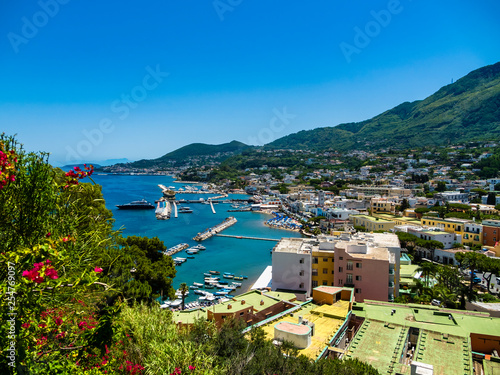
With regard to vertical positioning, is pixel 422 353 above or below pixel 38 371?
below

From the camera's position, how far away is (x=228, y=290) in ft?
59.2

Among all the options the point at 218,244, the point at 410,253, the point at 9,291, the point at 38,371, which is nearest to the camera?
the point at 9,291

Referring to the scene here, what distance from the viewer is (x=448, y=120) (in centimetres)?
10988

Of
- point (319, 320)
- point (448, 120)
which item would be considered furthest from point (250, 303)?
point (448, 120)

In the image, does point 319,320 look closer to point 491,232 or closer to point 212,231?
point 491,232

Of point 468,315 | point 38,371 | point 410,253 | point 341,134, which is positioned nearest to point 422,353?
point 468,315

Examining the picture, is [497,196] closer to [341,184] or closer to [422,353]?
[341,184]

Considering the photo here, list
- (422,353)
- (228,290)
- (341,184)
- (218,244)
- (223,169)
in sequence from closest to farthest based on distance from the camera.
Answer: (422,353) < (228,290) < (218,244) < (341,184) < (223,169)

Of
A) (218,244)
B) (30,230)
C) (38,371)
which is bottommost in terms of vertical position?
(218,244)

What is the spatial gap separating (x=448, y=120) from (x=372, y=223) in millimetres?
99698

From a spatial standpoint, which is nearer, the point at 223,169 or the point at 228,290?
the point at 228,290

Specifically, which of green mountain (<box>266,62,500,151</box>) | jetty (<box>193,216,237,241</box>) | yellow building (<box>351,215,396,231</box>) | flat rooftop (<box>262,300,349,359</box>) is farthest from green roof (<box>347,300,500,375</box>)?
green mountain (<box>266,62,500,151</box>)

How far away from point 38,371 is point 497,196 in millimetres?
45465

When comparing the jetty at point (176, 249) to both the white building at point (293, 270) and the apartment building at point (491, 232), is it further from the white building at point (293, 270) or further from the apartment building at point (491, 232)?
the apartment building at point (491, 232)
